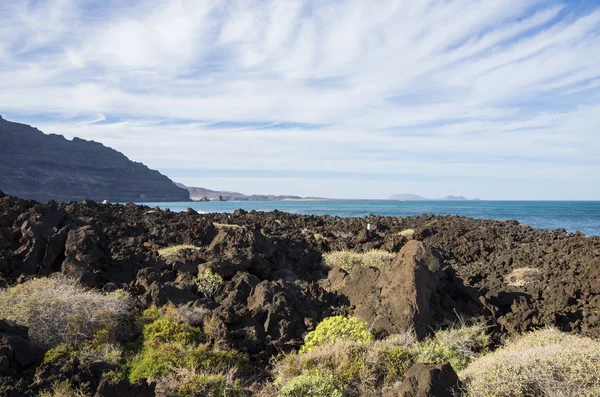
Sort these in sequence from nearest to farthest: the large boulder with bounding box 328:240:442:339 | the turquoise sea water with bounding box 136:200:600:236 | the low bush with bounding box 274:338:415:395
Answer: the low bush with bounding box 274:338:415:395 < the large boulder with bounding box 328:240:442:339 < the turquoise sea water with bounding box 136:200:600:236

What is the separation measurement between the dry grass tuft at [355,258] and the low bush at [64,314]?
332 inches

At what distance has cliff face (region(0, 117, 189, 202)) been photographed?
4705 inches

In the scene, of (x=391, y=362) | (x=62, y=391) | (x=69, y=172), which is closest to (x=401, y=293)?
(x=391, y=362)

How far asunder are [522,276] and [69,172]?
14783 cm

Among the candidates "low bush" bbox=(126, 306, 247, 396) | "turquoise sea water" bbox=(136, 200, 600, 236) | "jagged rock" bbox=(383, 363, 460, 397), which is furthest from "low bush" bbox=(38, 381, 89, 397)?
"turquoise sea water" bbox=(136, 200, 600, 236)

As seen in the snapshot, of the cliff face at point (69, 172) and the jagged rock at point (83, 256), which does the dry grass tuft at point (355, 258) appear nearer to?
the jagged rock at point (83, 256)

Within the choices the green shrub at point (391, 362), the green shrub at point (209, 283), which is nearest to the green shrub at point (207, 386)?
the green shrub at point (391, 362)

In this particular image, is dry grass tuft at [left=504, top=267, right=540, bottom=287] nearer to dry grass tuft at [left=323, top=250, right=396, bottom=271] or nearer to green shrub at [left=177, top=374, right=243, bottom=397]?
dry grass tuft at [left=323, top=250, right=396, bottom=271]

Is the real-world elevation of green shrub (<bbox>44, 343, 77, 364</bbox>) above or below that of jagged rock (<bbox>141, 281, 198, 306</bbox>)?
below

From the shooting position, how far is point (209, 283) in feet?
34.2

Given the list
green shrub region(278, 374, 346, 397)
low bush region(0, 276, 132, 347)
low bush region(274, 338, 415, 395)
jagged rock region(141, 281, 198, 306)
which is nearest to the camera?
green shrub region(278, 374, 346, 397)

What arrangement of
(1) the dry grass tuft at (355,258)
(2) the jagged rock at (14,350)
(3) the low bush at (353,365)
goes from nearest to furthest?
(2) the jagged rock at (14,350)
(3) the low bush at (353,365)
(1) the dry grass tuft at (355,258)

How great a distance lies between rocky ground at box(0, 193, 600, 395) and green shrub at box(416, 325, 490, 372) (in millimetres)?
451

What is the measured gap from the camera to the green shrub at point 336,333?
7656mm
